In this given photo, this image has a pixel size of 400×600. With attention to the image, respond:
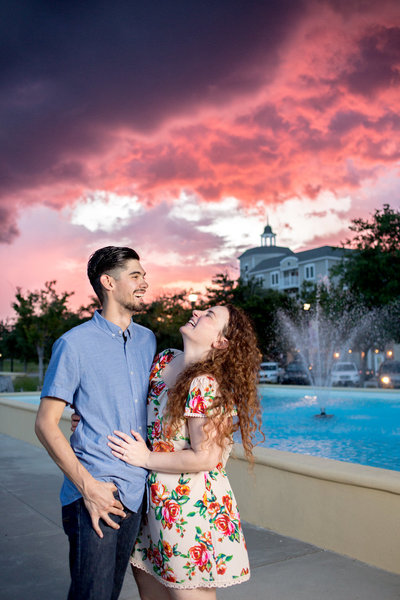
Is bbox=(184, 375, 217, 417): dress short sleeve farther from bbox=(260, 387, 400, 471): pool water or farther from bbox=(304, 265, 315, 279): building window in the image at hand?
bbox=(304, 265, 315, 279): building window

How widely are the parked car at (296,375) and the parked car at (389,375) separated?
4872 mm

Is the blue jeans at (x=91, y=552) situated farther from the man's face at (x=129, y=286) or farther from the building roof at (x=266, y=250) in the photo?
the building roof at (x=266, y=250)

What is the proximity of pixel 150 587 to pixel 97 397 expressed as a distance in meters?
0.95

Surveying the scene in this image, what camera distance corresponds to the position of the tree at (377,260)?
84.7ft

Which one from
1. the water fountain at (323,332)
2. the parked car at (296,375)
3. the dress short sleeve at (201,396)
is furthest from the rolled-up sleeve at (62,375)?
the parked car at (296,375)

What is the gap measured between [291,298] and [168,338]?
8.52 meters

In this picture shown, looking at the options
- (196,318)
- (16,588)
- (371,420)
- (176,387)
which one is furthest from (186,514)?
(371,420)

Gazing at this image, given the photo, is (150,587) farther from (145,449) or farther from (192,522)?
(145,449)

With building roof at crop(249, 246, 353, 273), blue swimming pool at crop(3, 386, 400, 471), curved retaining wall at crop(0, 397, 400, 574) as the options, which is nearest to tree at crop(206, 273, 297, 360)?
blue swimming pool at crop(3, 386, 400, 471)

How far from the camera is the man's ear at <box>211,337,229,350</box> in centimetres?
247

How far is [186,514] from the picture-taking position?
2285 millimetres

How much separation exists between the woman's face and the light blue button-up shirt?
303 millimetres

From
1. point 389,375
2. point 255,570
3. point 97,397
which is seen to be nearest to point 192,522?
point 97,397

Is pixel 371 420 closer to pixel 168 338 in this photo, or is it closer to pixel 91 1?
pixel 91 1
